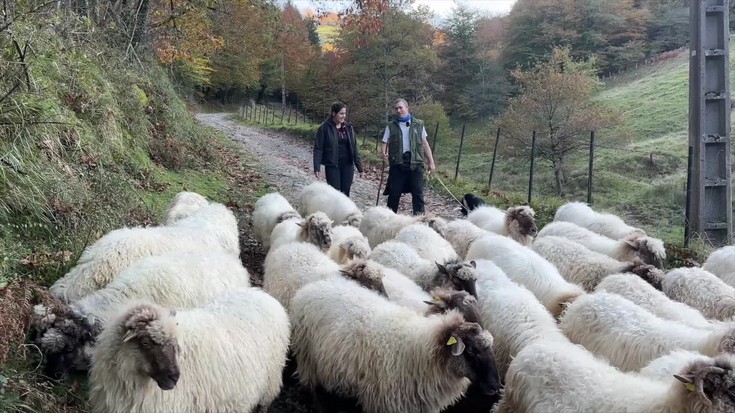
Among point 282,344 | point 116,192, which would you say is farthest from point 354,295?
point 116,192

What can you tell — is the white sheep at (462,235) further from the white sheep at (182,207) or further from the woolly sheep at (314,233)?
the white sheep at (182,207)

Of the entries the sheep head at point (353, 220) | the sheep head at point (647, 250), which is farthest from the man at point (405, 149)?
the sheep head at point (647, 250)

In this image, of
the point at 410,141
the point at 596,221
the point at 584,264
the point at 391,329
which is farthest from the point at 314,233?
the point at 596,221

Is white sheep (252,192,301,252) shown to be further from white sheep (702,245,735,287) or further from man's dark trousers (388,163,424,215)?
Result: white sheep (702,245,735,287)

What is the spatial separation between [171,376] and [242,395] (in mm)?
771

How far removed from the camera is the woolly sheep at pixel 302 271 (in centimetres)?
539

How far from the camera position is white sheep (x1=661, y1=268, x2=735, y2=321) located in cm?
545

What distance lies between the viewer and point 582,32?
42.7 m

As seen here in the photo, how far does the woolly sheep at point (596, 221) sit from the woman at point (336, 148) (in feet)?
13.0

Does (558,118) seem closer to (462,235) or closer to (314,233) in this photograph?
(462,235)

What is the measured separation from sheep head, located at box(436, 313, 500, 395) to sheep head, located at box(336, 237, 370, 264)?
2.56m

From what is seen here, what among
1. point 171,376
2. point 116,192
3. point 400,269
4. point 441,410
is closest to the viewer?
point 171,376

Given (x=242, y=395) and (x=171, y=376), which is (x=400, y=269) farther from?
(x=171, y=376)

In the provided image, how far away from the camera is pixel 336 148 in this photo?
32.9ft
